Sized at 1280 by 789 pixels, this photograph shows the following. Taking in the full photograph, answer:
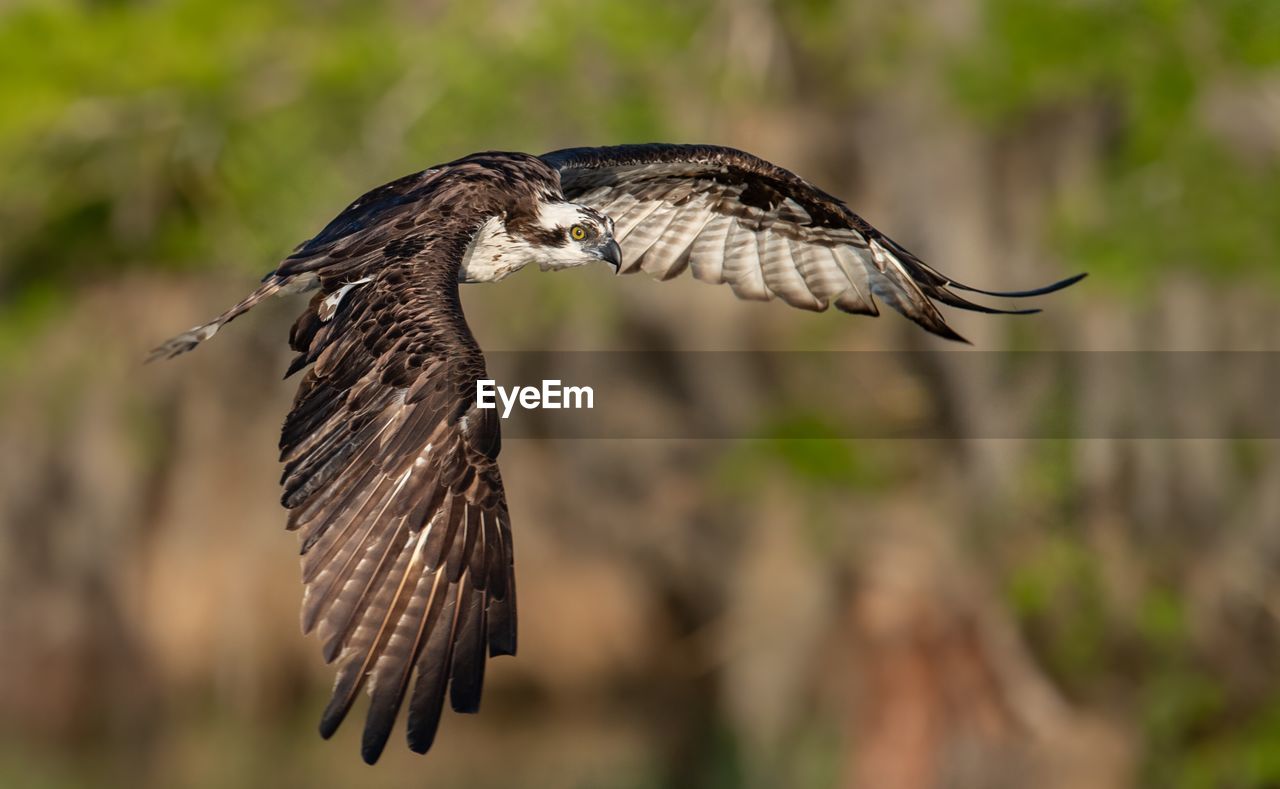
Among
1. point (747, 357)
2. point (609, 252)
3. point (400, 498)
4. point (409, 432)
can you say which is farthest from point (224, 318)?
point (747, 357)

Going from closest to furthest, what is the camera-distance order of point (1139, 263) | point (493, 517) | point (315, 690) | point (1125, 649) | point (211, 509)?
point (493, 517), point (1139, 263), point (1125, 649), point (211, 509), point (315, 690)

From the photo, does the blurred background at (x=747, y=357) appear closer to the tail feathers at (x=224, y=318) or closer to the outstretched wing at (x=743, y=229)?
the outstretched wing at (x=743, y=229)

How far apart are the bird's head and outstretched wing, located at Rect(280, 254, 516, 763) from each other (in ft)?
3.30

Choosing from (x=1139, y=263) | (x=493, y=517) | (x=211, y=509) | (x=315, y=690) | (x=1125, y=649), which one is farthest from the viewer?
(x=315, y=690)

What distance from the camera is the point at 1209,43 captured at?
49.9 ft

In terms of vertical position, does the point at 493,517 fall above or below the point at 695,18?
below

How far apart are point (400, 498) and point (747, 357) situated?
10.4 meters

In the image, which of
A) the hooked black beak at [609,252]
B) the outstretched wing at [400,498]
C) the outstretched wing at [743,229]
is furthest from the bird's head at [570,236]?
the outstretched wing at [400,498]

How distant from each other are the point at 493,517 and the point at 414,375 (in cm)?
45

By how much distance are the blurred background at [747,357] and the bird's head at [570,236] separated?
6.41 m

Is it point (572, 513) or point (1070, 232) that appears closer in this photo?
point (1070, 232)

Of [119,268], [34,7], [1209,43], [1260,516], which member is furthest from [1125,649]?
[34,7]

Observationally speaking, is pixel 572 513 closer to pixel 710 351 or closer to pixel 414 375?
pixel 710 351

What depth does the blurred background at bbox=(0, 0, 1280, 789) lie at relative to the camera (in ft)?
48.2
